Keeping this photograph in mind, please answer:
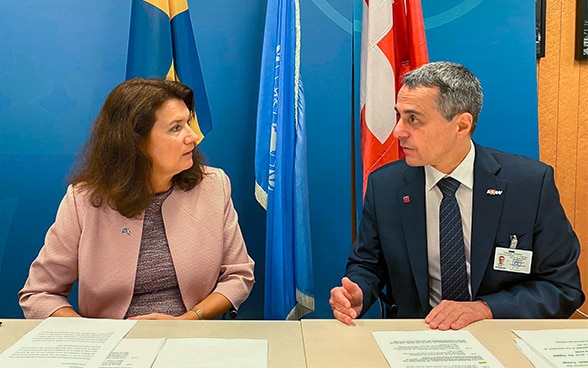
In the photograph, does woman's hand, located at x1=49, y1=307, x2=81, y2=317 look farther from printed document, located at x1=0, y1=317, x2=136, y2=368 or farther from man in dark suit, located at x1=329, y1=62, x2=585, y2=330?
man in dark suit, located at x1=329, y1=62, x2=585, y2=330

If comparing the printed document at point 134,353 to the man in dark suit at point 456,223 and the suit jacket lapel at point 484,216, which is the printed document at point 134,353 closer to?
the man in dark suit at point 456,223

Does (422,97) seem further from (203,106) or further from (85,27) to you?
(85,27)

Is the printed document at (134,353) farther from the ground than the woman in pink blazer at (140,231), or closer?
closer

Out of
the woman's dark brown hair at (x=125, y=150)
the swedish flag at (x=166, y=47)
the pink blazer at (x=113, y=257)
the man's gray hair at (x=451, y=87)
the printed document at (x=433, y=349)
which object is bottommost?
the printed document at (x=433, y=349)

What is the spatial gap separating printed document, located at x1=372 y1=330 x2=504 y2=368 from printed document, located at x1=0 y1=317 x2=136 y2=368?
0.69 m

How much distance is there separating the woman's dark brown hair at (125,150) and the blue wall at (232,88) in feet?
2.59

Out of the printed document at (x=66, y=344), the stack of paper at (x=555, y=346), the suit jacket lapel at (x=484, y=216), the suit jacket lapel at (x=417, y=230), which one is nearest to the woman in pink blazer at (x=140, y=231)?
the printed document at (x=66, y=344)

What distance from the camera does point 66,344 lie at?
1.38m

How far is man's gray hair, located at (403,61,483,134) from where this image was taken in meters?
1.93

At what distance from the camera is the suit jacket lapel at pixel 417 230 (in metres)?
1.90

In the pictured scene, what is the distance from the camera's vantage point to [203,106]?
8.42 ft

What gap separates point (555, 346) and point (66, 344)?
4.02ft

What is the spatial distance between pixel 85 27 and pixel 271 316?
1.67m

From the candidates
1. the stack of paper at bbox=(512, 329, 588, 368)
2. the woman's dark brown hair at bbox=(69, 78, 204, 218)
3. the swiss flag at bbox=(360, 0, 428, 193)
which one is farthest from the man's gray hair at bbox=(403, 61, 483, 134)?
the woman's dark brown hair at bbox=(69, 78, 204, 218)
